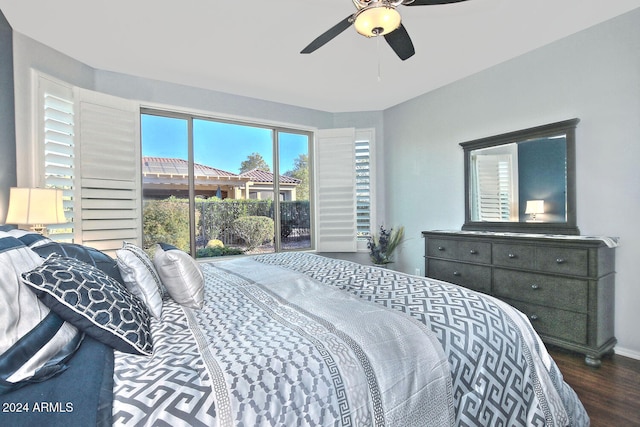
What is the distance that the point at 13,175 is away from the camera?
245cm

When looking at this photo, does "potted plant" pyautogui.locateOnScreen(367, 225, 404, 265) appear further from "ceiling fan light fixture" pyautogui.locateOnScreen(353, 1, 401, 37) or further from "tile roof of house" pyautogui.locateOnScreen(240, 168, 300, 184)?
"ceiling fan light fixture" pyautogui.locateOnScreen(353, 1, 401, 37)

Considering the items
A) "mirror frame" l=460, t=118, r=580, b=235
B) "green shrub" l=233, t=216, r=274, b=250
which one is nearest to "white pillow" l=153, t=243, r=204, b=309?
"green shrub" l=233, t=216, r=274, b=250

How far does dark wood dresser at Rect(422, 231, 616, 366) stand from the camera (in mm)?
2244

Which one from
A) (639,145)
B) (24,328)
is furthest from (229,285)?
(639,145)

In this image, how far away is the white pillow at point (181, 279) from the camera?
1.43 meters

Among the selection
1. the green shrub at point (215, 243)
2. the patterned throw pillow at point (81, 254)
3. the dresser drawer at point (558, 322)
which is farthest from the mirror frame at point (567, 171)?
the patterned throw pillow at point (81, 254)

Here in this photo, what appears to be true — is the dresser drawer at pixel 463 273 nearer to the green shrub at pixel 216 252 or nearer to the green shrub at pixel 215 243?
the green shrub at pixel 216 252

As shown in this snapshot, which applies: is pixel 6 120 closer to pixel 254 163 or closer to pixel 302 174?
pixel 254 163

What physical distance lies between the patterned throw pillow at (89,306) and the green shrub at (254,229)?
302 centimetres

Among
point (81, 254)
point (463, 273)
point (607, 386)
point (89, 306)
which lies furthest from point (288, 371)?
point (463, 273)

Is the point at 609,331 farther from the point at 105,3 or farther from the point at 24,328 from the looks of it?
the point at 105,3

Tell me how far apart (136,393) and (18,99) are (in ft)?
9.59

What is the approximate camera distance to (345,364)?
0.95 meters

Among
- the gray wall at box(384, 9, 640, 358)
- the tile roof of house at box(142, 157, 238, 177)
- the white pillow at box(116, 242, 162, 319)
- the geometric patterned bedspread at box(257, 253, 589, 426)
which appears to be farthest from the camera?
the tile roof of house at box(142, 157, 238, 177)
